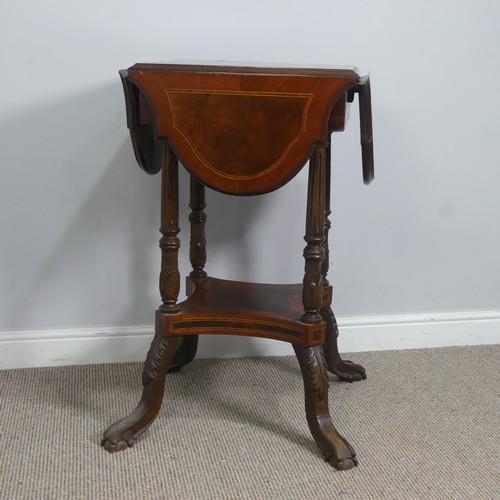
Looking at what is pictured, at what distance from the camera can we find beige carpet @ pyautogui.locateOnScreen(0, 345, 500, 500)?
1.50m

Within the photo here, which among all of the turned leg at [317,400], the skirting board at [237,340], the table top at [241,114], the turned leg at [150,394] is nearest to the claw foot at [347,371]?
the skirting board at [237,340]

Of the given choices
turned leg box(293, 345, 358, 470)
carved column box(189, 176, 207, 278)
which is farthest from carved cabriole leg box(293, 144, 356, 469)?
carved column box(189, 176, 207, 278)

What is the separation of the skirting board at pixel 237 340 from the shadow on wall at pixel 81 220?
0.13ft

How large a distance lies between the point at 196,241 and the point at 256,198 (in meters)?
0.25

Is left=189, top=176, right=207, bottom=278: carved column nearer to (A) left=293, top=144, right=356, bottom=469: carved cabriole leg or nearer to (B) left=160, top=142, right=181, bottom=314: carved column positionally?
(B) left=160, top=142, right=181, bottom=314: carved column

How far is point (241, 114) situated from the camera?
1.50 metres

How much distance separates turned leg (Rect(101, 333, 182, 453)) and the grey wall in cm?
47

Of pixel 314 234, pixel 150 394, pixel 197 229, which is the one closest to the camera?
pixel 314 234

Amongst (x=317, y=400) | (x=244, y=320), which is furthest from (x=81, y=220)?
(x=317, y=400)

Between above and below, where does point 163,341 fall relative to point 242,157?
below

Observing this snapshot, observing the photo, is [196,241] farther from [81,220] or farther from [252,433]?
[252,433]

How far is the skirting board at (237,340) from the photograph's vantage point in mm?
2086

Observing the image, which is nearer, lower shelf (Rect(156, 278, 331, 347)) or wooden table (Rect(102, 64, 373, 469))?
wooden table (Rect(102, 64, 373, 469))

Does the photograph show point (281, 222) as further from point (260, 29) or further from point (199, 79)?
point (199, 79)
